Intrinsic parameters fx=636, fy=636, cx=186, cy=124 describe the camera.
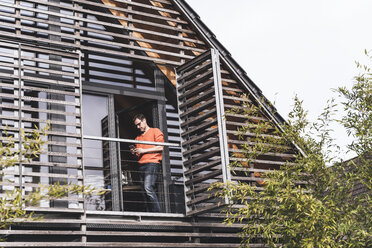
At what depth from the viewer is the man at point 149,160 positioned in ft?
30.3

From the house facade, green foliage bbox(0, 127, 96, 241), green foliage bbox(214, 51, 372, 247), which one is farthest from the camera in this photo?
the house facade

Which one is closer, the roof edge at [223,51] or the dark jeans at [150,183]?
the dark jeans at [150,183]

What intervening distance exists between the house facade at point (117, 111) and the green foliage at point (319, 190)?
0.66 metres

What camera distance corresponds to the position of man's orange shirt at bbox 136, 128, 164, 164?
938cm

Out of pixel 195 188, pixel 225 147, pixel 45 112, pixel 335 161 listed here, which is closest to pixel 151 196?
pixel 195 188

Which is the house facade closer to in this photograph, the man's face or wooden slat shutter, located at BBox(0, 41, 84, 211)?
wooden slat shutter, located at BBox(0, 41, 84, 211)

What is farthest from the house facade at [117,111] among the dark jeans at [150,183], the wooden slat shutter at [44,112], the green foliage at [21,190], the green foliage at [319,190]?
the green foliage at [21,190]

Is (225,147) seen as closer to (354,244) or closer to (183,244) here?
(183,244)

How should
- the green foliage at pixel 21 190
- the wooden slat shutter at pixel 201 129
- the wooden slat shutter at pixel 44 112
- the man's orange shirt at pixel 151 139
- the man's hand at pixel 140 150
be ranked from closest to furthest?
the green foliage at pixel 21 190 < the wooden slat shutter at pixel 44 112 < the wooden slat shutter at pixel 201 129 < the man's hand at pixel 140 150 < the man's orange shirt at pixel 151 139

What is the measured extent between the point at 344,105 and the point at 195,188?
2480mm

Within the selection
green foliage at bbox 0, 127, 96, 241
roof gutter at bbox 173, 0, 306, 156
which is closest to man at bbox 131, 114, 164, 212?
roof gutter at bbox 173, 0, 306, 156

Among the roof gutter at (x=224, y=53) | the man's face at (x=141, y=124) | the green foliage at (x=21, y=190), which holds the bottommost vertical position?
the green foliage at (x=21, y=190)

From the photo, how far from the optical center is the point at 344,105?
818cm

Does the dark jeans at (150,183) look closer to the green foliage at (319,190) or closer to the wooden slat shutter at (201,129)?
the wooden slat shutter at (201,129)
